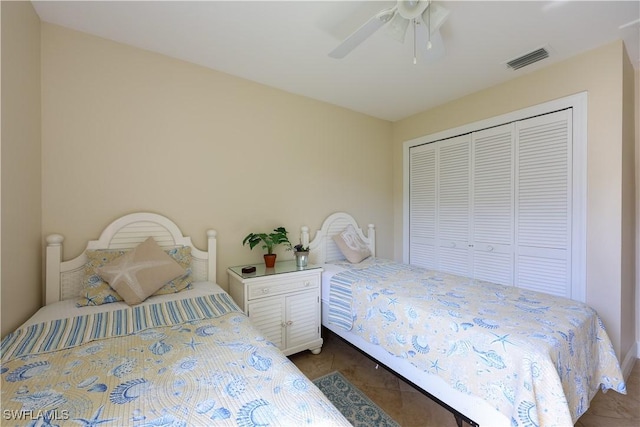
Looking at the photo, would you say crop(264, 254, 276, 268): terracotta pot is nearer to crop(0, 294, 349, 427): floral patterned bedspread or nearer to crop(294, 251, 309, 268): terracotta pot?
crop(294, 251, 309, 268): terracotta pot

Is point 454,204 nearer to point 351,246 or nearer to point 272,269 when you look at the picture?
point 351,246

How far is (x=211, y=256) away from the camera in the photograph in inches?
85.7

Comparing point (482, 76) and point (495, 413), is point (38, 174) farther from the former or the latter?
point (482, 76)

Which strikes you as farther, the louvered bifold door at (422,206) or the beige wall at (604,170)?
the louvered bifold door at (422,206)

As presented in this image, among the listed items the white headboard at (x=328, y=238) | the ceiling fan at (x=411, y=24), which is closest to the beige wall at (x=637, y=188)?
the ceiling fan at (x=411, y=24)

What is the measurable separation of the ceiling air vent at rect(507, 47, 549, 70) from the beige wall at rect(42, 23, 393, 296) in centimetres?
166

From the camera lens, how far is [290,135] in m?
2.74

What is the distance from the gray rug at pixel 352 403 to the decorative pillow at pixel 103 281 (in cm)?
129

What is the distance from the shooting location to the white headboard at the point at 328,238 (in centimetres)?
283

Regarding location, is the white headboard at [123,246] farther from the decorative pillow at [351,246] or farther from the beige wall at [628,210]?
the beige wall at [628,210]

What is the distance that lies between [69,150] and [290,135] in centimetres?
175

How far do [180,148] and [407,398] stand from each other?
8.48 ft

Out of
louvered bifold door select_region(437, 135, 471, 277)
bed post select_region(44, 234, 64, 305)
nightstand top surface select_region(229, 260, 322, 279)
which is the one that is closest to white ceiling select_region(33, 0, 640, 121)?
louvered bifold door select_region(437, 135, 471, 277)

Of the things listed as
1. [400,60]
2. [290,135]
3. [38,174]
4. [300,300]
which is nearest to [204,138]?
[290,135]
